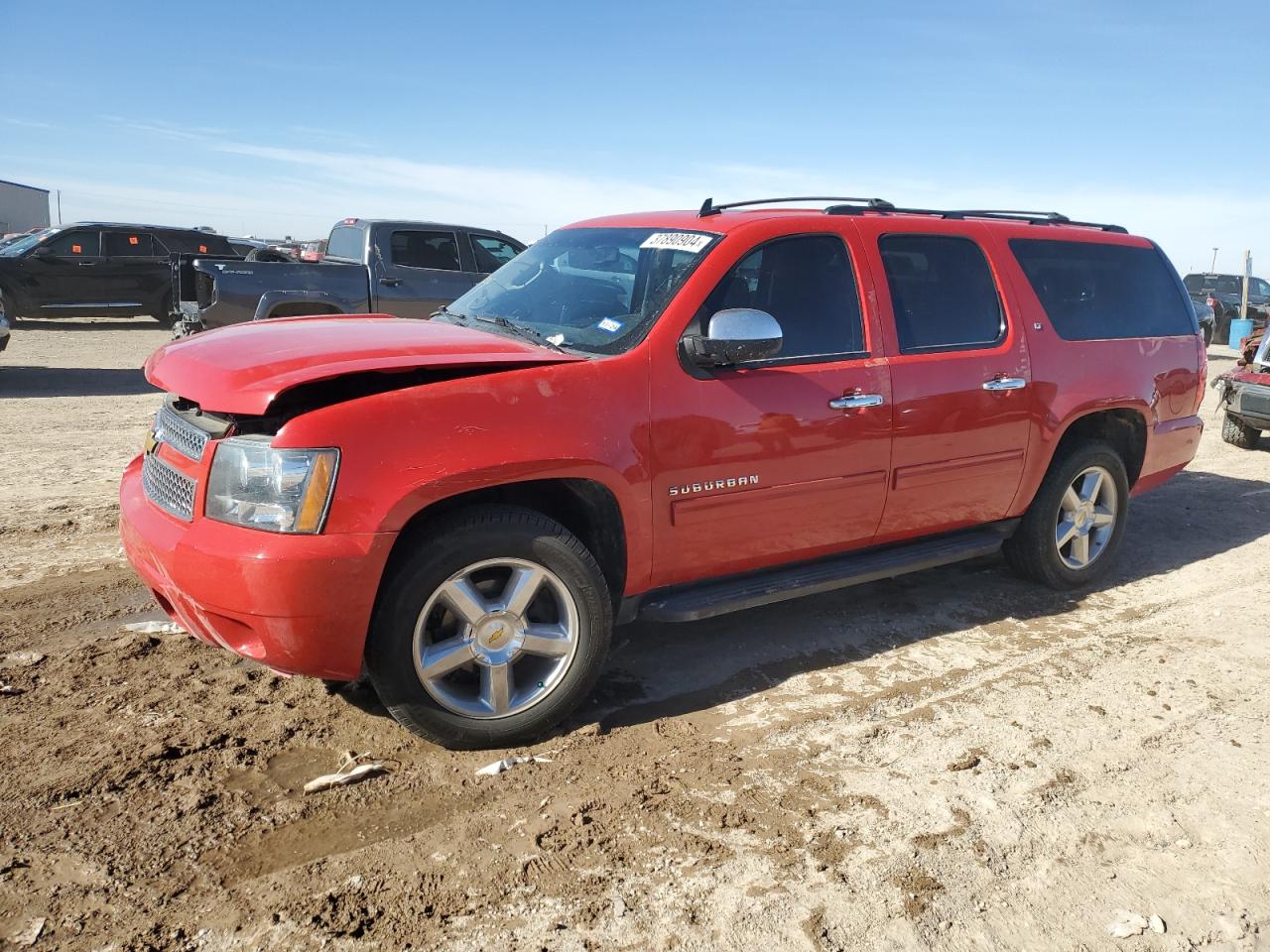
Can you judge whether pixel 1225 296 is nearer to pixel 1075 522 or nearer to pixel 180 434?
pixel 1075 522

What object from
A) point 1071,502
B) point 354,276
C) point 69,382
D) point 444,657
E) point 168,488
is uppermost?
point 354,276

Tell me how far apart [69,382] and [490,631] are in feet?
35.2

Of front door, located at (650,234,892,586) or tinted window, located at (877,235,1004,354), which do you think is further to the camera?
tinted window, located at (877,235,1004,354)

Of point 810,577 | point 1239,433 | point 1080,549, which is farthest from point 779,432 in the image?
point 1239,433

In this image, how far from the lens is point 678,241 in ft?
13.6

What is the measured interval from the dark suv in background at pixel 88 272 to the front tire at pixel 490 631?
51.7 feet

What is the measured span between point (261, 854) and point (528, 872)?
0.77 meters

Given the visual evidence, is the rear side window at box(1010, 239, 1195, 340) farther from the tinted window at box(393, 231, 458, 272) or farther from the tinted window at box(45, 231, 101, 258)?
the tinted window at box(45, 231, 101, 258)

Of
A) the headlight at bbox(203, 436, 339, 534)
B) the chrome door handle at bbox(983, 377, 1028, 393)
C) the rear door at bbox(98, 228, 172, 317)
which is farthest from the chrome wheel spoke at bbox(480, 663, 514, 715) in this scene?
the rear door at bbox(98, 228, 172, 317)

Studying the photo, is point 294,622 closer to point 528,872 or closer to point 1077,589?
point 528,872

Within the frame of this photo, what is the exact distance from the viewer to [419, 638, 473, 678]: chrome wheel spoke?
3.34 m

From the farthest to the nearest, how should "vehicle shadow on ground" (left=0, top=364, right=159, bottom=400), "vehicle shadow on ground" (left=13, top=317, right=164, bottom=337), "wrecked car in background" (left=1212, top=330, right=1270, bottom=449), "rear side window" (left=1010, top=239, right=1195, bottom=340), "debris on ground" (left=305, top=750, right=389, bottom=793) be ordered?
"vehicle shadow on ground" (left=13, top=317, right=164, bottom=337)
"vehicle shadow on ground" (left=0, top=364, right=159, bottom=400)
"wrecked car in background" (left=1212, top=330, right=1270, bottom=449)
"rear side window" (left=1010, top=239, right=1195, bottom=340)
"debris on ground" (left=305, top=750, right=389, bottom=793)

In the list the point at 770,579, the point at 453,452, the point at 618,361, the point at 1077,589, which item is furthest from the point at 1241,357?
the point at 453,452

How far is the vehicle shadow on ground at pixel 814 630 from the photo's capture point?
3.99 meters
